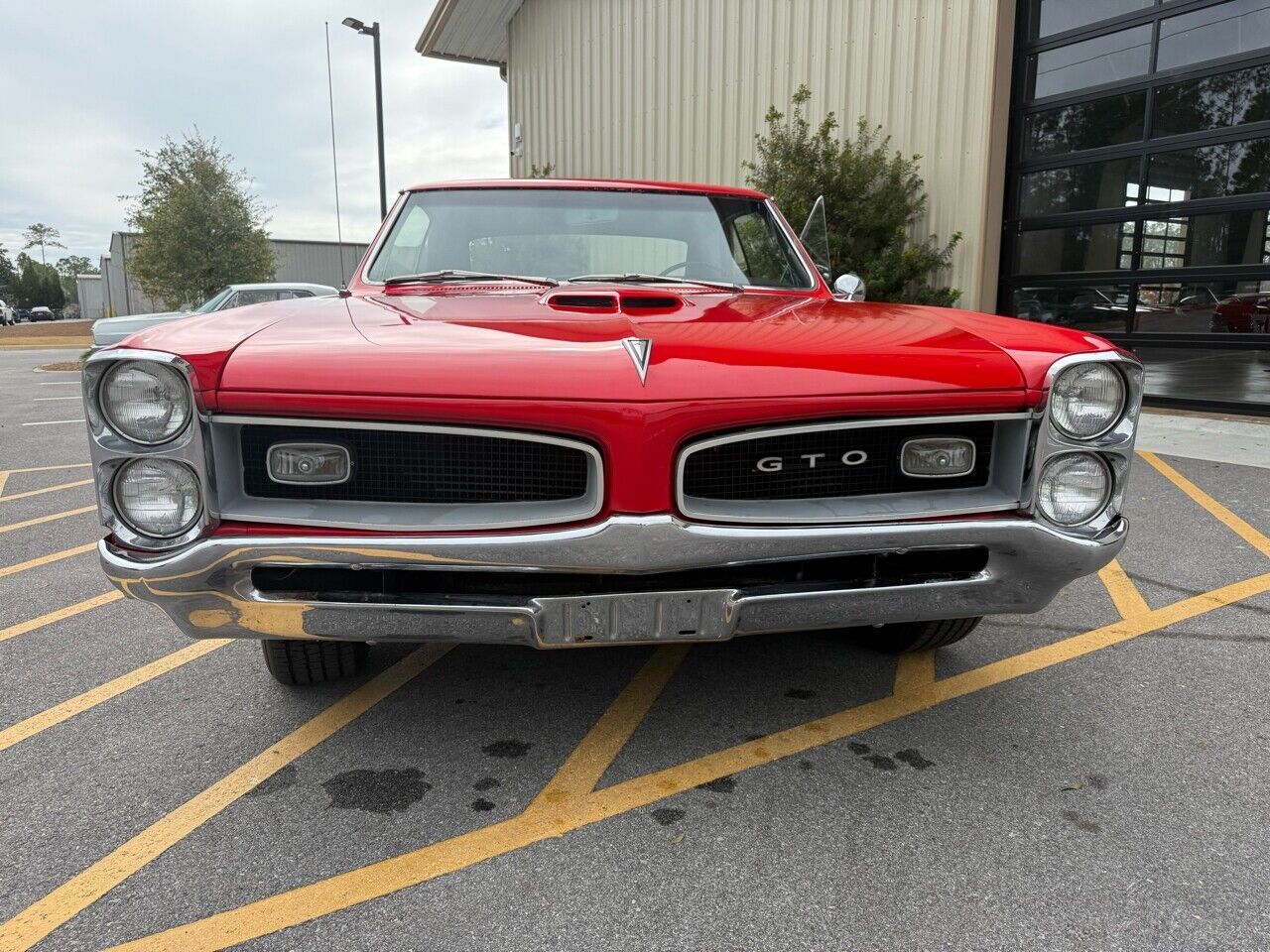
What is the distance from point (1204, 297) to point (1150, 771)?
289 inches

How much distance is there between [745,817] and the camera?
6.53 ft

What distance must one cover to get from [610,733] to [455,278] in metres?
1.57

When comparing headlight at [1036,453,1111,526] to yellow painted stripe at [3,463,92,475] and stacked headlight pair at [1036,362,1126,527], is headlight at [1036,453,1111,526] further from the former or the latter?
yellow painted stripe at [3,463,92,475]

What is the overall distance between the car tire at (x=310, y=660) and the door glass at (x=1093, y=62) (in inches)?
351

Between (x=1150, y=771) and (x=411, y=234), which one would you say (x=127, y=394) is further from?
(x=1150, y=771)

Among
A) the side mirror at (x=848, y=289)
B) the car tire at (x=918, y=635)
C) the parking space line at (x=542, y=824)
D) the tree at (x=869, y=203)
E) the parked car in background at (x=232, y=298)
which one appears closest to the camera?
the parking space line at (x=542, y=824)

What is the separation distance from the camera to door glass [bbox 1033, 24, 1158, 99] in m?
8.12

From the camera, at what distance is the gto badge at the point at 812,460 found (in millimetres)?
1988

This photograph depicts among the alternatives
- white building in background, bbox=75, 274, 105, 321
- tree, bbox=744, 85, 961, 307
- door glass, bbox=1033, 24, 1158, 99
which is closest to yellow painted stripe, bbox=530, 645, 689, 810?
tree, bbox=744, 85, 961, 307

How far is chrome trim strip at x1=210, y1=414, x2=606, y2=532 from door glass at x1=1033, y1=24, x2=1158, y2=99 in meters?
8.74

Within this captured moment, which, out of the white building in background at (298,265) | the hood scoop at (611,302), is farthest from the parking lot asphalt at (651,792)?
the white building in background at (298,265)

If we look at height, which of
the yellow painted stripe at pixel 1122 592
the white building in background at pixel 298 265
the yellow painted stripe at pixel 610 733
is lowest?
the yellow painted stripe at pixel 610 733

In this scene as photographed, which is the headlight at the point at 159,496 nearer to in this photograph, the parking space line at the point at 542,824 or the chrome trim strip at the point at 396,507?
the chrome trim strip at the point at 396,507

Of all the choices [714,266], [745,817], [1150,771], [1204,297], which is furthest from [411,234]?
[1204,297]
